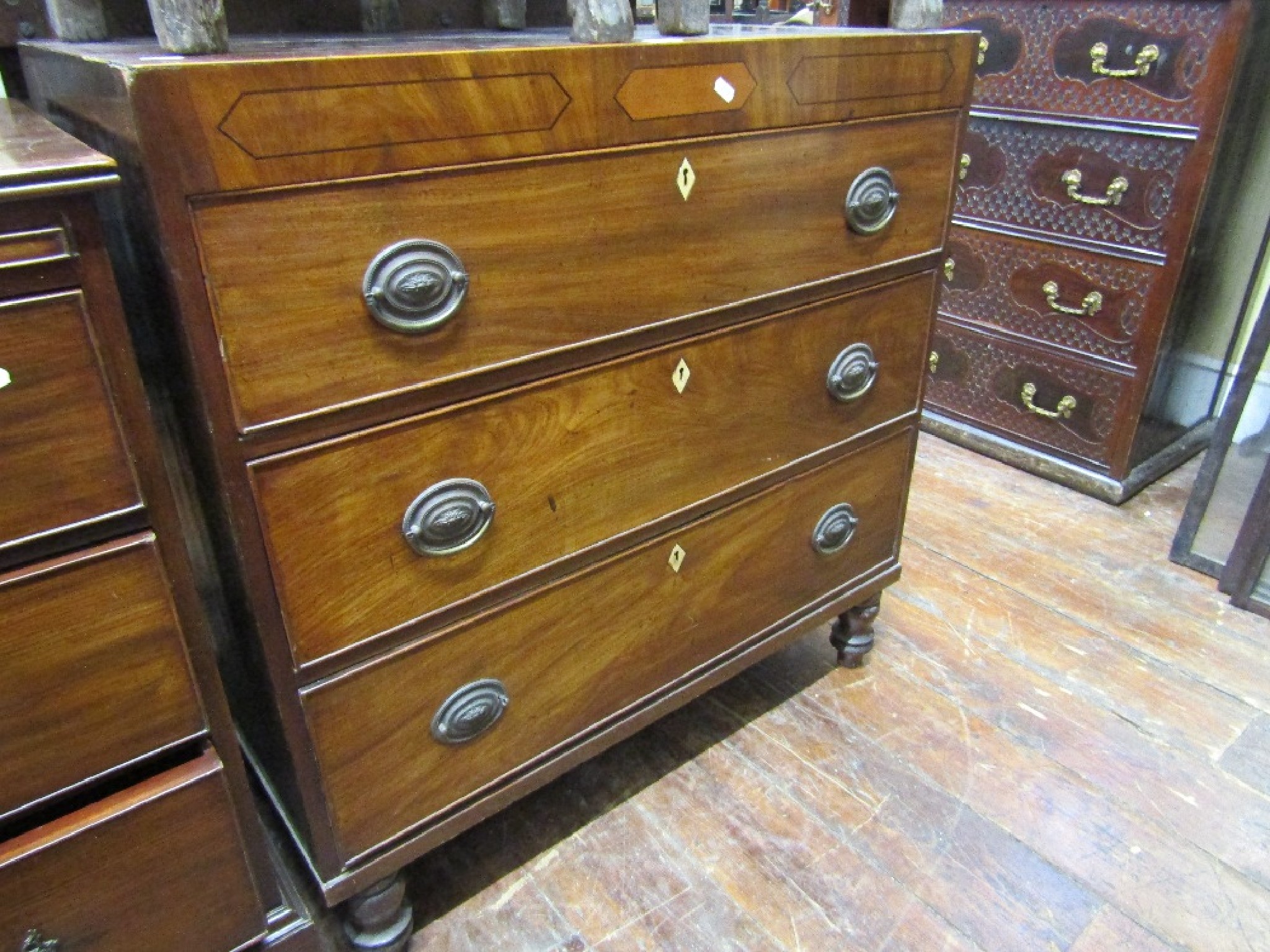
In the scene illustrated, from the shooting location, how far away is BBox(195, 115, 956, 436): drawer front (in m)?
0.63

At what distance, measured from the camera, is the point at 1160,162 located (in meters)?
1.60

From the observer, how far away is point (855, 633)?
→ 1373 mm

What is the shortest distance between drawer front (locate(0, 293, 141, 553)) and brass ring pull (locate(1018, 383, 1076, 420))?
1.75 m

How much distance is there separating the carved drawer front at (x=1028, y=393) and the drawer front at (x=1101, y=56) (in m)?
0.48

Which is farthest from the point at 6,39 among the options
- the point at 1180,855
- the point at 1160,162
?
the point at 1160,162

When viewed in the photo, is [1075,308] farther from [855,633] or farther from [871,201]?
[871,201]

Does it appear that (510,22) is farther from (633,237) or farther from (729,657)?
(729,657)

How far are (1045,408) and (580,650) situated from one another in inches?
53.5

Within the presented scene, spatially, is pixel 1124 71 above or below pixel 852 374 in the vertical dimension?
above

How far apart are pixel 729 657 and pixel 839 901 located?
309 mm

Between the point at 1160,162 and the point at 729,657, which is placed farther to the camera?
the point at 1160,162

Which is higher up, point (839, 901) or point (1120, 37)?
point (1120, 37)

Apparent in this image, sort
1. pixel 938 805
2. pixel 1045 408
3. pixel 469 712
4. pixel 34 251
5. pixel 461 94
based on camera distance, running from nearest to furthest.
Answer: pixel 34 251, pixel 461 94, pixel 469 712, pixel 938 805, pixel 1045 408

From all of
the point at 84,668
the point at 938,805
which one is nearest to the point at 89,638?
the point at 84,668
